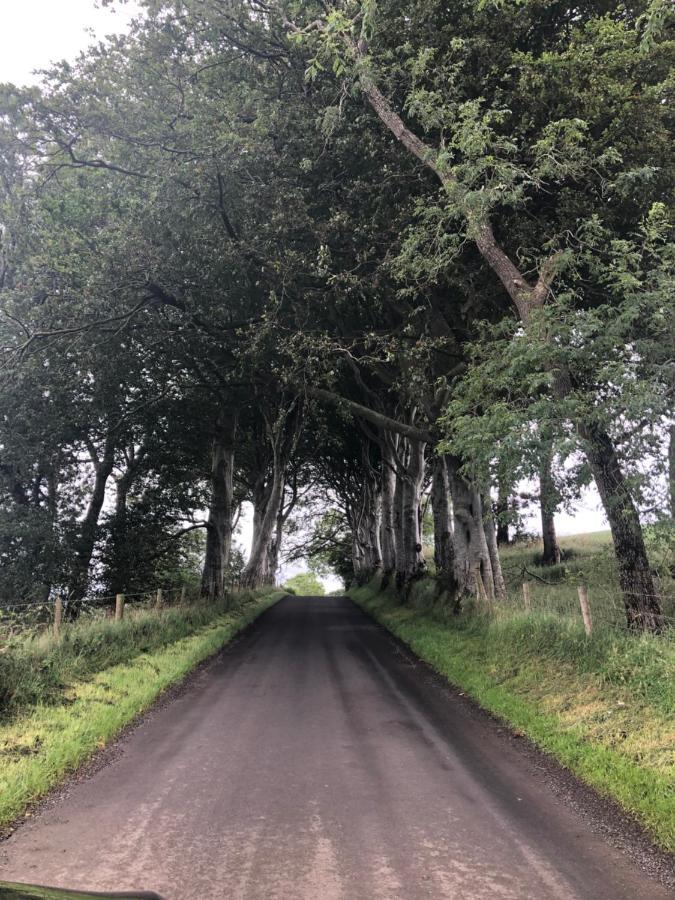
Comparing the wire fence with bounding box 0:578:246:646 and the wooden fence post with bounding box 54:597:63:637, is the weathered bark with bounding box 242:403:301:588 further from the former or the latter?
the wooden fence post with bounding box 54:597:63:637

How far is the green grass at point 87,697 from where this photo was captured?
5.66 metres

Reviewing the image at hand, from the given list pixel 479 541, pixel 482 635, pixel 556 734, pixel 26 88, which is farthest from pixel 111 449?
pixel 556 734

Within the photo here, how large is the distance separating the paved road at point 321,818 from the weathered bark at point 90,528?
1203 centimetres

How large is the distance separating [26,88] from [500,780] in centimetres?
1616

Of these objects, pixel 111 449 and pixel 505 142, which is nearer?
pixel 505 142

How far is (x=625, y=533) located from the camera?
362 inches

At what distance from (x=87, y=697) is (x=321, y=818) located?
15.2ft

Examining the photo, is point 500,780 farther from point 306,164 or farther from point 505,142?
point 306,164

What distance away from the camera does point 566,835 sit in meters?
4.73

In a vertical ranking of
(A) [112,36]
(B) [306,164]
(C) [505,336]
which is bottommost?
(C) [505,336]

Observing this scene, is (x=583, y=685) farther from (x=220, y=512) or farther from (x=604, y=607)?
(x=220, y=512)

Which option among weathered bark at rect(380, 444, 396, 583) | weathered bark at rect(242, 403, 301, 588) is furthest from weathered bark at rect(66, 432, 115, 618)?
weathered bark at rect(380, 444, 396, 583)

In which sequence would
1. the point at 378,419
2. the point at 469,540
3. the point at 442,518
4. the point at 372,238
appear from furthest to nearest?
the point at 442,518
the point at 378,419
the point at 469,540
the point at 372,238

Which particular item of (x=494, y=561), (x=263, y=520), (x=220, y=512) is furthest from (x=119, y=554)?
(x=494, y=561)
